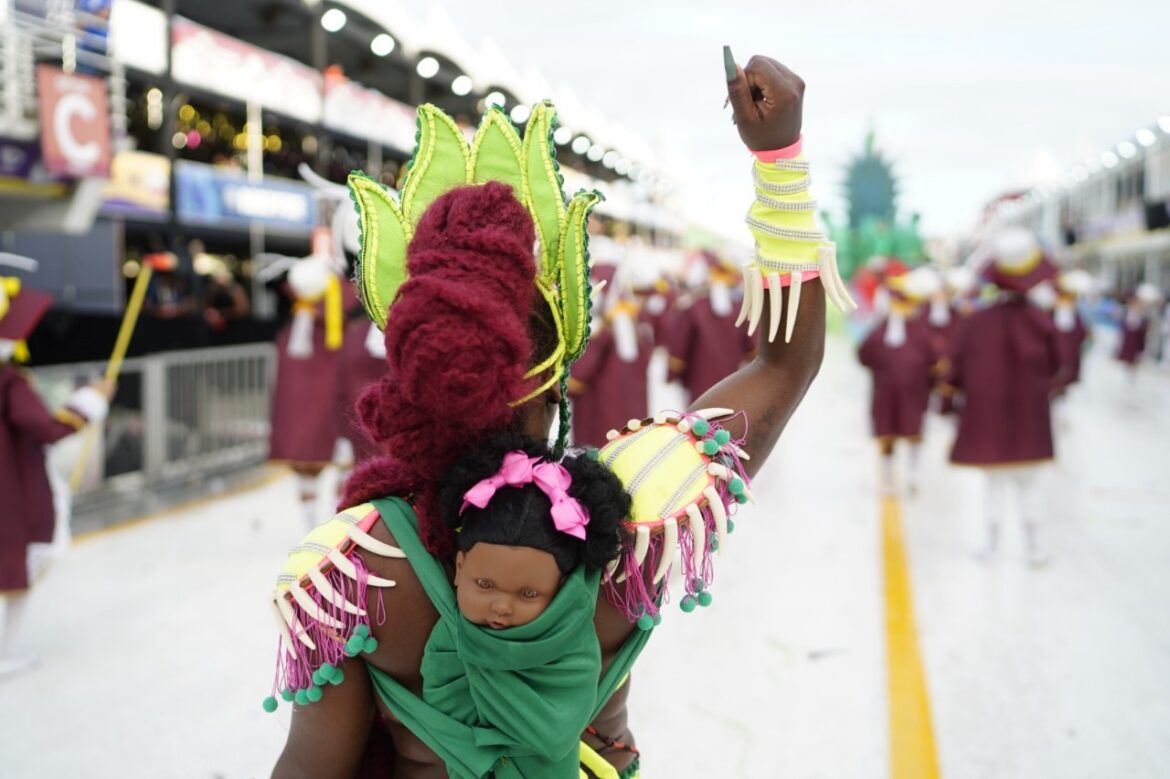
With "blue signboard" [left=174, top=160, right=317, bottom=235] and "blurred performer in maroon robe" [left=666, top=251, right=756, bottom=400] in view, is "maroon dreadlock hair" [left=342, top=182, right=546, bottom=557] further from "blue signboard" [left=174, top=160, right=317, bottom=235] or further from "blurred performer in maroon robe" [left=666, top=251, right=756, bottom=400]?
"blue signboard" [left=174, top=160, right=317, bottom=235]

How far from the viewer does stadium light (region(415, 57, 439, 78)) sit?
62.4ft

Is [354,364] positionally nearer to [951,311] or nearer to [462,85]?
[951,311]

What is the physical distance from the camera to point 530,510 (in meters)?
1.16

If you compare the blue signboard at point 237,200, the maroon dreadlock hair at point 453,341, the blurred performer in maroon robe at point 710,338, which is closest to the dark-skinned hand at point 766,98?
the maroon dreadlock hair at point 453,341

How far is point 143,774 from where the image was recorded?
10.6 feet

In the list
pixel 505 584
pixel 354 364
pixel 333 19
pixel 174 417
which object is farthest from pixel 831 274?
pixel 333 19

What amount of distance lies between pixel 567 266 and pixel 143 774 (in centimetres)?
280

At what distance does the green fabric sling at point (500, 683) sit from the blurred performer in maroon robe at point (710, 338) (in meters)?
6.01

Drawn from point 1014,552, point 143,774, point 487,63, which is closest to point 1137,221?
point 487,63

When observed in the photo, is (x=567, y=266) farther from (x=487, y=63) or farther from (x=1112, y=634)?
(x=487, y=63)

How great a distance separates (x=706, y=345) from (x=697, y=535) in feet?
20.2

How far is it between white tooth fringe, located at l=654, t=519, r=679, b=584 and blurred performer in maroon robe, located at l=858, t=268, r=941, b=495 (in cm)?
667

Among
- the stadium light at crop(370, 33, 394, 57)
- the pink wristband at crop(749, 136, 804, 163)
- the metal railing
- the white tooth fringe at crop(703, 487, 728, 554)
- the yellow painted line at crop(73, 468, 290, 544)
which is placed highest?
the stadium light at crop(370, 33, 394, 57)

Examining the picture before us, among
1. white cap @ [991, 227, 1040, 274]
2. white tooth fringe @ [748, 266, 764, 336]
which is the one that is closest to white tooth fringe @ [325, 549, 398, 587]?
white tooth fringe @ [748, 266, 764, 336]
